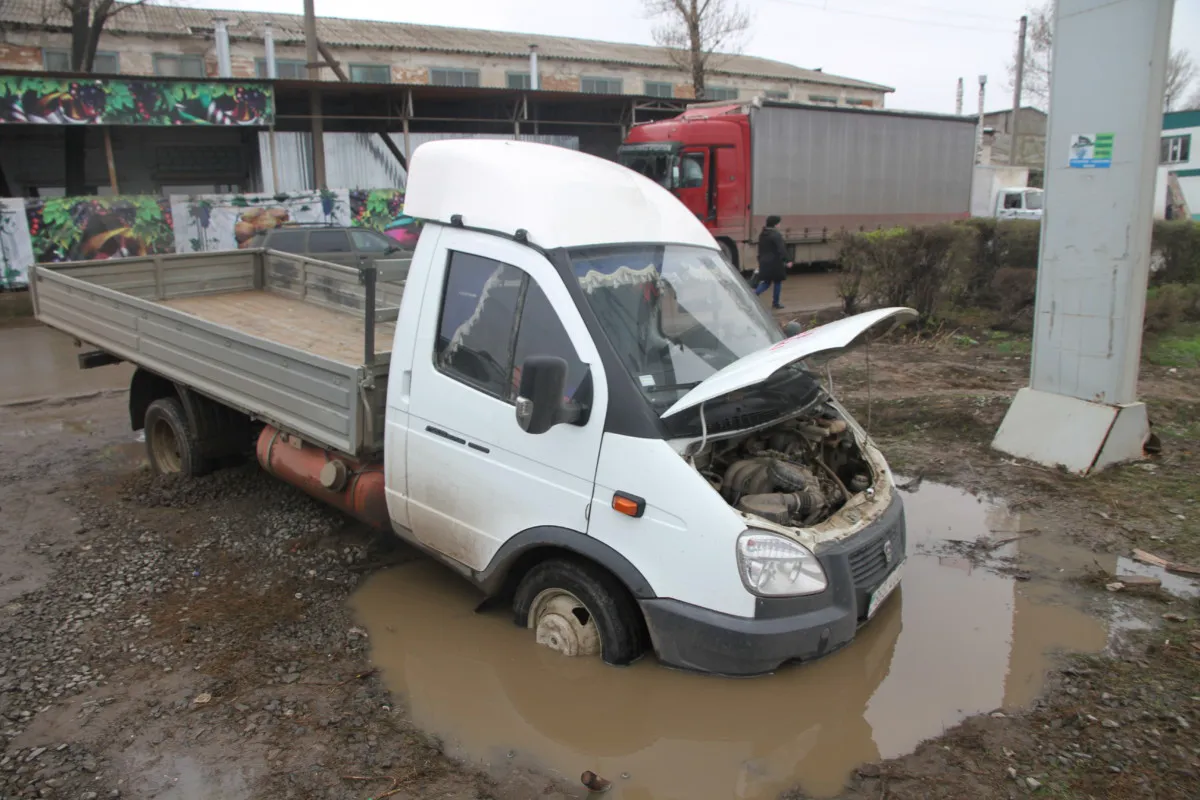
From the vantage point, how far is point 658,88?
3694 centimetres

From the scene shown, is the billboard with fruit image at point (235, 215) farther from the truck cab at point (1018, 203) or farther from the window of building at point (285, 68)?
the truck cab at point (1018, 203)

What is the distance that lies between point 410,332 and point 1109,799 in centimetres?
361

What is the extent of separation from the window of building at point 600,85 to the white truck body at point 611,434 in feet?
105

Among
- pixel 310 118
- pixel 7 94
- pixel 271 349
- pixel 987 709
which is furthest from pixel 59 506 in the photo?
pixel 310 118

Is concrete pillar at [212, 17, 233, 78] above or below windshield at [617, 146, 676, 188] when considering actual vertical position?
above

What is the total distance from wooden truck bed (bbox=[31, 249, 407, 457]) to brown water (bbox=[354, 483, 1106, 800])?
119 cm

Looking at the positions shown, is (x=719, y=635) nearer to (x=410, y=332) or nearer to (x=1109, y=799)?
(x=1109, y=799)

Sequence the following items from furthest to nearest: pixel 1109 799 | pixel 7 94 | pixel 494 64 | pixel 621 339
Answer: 1. pixel 494 64
2. pixel 7 94
3. pixel 621 339
4. pixel 1109 799

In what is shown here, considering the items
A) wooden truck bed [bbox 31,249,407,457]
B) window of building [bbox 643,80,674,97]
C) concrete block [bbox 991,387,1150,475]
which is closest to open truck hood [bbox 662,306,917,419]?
wooden truck bed [bbox 31,249,407,457]

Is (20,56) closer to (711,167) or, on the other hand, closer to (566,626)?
(711,167)

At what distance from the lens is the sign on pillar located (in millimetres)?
6152

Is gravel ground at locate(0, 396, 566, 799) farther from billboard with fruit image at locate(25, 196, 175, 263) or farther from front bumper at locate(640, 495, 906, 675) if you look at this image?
billboard with fruit image at locate(25, 196, 175, 263)

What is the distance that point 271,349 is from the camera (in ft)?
17.5

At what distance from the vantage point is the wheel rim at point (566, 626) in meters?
4.05
